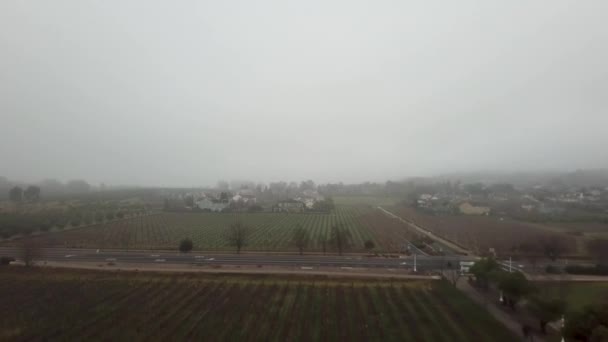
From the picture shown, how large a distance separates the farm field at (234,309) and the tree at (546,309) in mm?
1884

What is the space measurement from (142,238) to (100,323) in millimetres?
23056

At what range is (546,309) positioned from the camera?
1383cm

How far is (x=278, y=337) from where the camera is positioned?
13.5m

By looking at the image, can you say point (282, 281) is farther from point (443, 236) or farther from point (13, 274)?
point (443, 236)

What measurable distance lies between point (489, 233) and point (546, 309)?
2598 centimetres

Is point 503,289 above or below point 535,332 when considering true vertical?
above

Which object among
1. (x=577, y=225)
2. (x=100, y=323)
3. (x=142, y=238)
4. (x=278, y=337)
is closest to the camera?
(x=278, y=337)

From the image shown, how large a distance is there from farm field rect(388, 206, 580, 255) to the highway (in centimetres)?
598

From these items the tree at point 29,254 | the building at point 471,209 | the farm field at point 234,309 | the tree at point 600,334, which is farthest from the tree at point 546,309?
the building at point 471,209

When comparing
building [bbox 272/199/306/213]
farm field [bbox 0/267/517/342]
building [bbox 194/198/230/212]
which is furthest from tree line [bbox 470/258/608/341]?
building [bbox 194/198/230/212]

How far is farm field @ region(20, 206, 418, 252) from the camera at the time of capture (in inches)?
1277

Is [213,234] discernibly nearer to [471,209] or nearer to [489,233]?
[489,233]

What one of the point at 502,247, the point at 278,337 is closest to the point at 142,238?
the point at 278,337

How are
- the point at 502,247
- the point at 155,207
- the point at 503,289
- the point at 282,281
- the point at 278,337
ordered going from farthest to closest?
the point at 155,207 → the point at 502,247 → the point at 282,281 → the point at 503,289 → the point at 278,337
